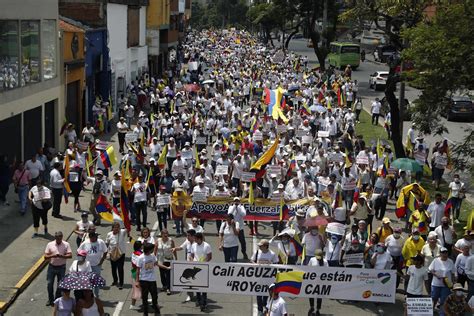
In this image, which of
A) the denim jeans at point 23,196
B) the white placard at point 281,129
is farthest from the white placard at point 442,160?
the denim jeans at point 23,196

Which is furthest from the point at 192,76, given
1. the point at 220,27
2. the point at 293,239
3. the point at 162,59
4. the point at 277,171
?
the point at 220,27

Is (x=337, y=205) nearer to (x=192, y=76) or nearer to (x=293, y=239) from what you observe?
(x=293, y=239)

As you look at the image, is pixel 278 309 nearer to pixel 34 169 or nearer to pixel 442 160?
pixel 34 169

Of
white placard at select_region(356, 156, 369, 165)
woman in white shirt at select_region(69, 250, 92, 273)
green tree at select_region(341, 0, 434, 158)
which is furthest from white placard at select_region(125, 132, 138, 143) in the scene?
woman in white shirt at select_region(69, 250, 92, 273)

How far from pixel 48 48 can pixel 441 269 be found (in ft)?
60.4

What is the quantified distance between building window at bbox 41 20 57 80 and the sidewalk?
636 cm

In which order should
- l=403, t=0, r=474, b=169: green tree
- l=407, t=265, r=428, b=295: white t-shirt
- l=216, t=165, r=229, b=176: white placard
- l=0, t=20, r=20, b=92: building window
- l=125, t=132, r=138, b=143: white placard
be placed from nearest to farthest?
l=407, t=265, r=428, b=295: white t-shirt, l=403, t=0, r=474, b=169: green tree, l=216, t=165, r=229, b=176: white placard, l=0, t=20, r=20, b=92: building window, l=125, t=132, r=138, b=143: white placard

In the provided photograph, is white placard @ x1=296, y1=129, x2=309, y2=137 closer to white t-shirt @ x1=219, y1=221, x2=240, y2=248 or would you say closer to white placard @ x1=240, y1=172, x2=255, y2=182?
white placard @ x1=240, y1=172, x2=255, y2=182

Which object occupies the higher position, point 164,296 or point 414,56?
point 414,56

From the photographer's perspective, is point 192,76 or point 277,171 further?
point 192,76

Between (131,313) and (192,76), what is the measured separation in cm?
4311

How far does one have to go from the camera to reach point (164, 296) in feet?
49.2

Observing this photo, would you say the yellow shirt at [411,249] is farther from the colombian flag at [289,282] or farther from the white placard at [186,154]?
the white placard at [186,154]

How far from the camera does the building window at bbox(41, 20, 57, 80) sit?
1108 inches
